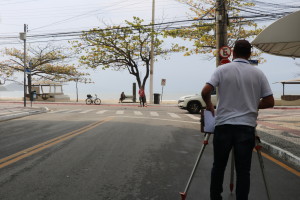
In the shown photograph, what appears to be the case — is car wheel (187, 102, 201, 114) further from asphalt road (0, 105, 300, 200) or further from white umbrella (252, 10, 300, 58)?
asphalt road (0, 105, 300, 200)

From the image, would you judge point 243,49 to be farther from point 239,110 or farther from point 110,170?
point 110,170

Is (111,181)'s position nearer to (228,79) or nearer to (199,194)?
(199,194)

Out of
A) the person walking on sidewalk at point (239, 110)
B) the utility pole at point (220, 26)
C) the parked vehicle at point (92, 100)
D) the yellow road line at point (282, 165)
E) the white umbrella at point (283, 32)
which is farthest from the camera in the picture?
the parked vehicle at point (92, 100)

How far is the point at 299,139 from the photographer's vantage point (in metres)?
9.06

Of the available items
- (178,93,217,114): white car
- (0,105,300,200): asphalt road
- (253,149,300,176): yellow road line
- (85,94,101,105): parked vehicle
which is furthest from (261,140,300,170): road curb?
(85,94,101,105): parked vehicle

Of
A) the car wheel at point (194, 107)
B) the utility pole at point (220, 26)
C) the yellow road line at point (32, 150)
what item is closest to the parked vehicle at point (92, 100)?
the car wheel at point (194, 107)

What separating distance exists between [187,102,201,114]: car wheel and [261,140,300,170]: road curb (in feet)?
37.3

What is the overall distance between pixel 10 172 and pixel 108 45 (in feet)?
113

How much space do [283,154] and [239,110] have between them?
14.5 ft

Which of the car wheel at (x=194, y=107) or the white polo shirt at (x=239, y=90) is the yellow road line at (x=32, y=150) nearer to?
the white polo shirt at (x=239, y=90)

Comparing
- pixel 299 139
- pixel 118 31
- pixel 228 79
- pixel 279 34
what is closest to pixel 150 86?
pixel 118 31

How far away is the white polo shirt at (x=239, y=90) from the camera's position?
3.30m

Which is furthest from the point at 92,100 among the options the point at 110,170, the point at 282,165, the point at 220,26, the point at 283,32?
the point at 282,165

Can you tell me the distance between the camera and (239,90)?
3.31m
